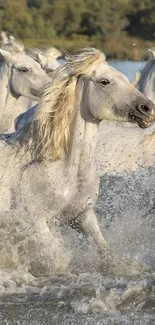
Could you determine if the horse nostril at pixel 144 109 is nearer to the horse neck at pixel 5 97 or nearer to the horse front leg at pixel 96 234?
the horse front leg at pixel 96 234

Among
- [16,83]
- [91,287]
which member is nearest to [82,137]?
[91,287]

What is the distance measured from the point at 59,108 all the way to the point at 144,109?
618 mm

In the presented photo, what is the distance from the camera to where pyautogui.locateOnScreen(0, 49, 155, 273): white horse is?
607 cm

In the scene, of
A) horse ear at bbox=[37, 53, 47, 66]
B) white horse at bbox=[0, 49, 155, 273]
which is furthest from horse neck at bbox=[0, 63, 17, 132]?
white horse at bbox=[0, 49, 155, 273]

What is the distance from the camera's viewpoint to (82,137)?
618 cm

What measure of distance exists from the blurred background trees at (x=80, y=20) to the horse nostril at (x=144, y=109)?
99.6ft

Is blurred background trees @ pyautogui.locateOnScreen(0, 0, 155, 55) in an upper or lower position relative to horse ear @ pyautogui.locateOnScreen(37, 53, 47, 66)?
upper

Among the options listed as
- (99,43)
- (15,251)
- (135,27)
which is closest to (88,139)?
(15,251)

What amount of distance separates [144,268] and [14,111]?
13.8ft

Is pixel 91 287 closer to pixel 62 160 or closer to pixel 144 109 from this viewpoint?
pixel 62 160

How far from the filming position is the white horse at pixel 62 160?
6.07 m

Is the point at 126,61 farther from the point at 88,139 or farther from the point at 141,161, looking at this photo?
the point at 88,139

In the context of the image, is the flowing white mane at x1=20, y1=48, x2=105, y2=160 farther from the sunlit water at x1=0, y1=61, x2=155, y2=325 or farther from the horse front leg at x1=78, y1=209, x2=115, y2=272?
the sunlit water at x1=0, y1=61, x2=155, y2=325

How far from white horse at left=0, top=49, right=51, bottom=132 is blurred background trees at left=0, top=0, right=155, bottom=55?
85.0 ft
